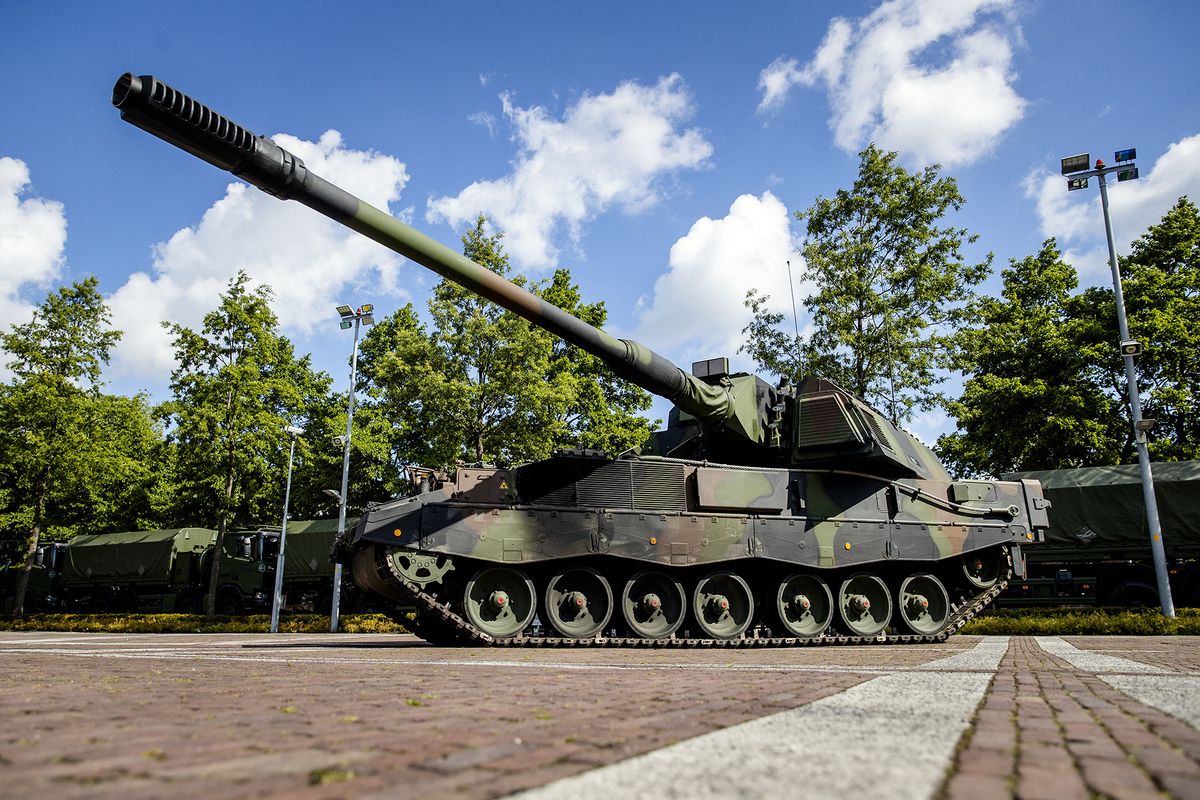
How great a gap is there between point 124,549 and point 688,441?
77.2ft

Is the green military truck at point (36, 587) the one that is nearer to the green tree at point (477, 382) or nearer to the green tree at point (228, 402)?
the green tree at point (228, 402)

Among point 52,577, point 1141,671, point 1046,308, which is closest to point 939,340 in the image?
point 1046,308

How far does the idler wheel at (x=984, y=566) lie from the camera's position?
13680 millimetres

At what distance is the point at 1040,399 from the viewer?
27.5 metres

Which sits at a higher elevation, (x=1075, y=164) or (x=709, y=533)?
(x=1075, y=164)

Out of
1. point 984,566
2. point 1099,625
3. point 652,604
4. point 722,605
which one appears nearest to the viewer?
point 652,604

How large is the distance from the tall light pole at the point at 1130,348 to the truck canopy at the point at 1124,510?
298 millimetres

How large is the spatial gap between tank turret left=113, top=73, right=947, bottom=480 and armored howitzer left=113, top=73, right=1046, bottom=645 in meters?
0.04

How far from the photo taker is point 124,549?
93.9ft

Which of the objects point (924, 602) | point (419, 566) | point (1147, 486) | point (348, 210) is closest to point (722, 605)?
point (924, 602)

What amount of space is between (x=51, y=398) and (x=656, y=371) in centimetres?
2445

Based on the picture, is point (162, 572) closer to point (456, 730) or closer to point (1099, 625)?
point (1099, 625)

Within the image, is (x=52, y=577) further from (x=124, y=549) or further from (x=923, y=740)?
(x=923, y=740)

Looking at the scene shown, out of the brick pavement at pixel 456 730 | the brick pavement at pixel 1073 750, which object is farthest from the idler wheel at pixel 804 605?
the brick pavement at pixel 1073 750
